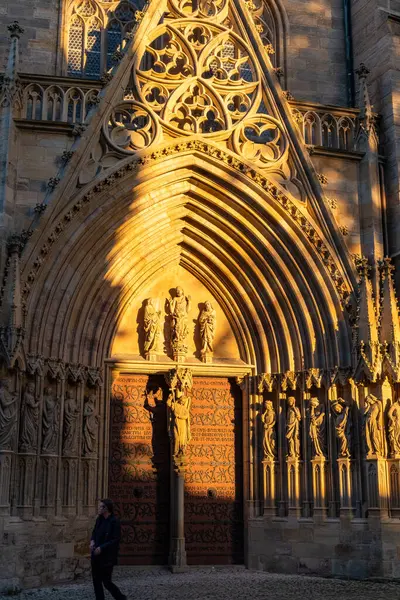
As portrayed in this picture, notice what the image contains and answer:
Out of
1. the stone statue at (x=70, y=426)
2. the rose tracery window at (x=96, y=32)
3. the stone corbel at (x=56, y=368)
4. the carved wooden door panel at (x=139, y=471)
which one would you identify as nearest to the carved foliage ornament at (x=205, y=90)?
the rose tracery window at (x=96, y=32)

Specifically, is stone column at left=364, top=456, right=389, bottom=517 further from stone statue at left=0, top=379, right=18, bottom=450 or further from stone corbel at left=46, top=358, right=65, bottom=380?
stone statue at left=0, top=379, right=18, bottom=450

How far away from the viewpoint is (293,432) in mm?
14227

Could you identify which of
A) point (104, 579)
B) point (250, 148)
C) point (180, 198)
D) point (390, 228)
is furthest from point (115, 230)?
point (104, 579)

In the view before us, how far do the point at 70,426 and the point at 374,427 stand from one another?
186 inches

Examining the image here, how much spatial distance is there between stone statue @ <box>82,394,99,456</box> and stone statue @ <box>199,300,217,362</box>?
235 cm

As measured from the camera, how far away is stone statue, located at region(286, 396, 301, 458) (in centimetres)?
1416

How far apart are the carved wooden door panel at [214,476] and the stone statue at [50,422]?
279cm

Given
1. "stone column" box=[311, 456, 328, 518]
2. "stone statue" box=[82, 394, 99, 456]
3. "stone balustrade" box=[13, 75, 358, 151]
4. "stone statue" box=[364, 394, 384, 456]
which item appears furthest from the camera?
"stone balustrade" box=[13, 75, 358, 151]

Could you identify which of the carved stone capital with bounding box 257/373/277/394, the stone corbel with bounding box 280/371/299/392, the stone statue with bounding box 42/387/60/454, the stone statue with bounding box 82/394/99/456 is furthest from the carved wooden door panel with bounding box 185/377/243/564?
the stone statue with bounding box 42/387/60/454

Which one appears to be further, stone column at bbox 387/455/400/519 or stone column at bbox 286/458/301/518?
stone column at bbox 286/458/301/518

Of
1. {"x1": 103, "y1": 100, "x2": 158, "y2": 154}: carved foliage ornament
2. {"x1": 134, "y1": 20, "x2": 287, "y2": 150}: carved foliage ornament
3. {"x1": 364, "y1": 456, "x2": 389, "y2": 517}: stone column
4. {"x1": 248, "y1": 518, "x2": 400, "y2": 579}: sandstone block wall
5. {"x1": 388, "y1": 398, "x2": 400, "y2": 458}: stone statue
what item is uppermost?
{"x1": 134, "y1": 20, "x2": 287, "y2": 150}: carved foliage ornament

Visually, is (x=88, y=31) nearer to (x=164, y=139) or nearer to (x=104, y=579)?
(x=164, y=139)

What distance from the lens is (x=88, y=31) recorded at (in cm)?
1684

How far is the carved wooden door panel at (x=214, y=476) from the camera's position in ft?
48.2
